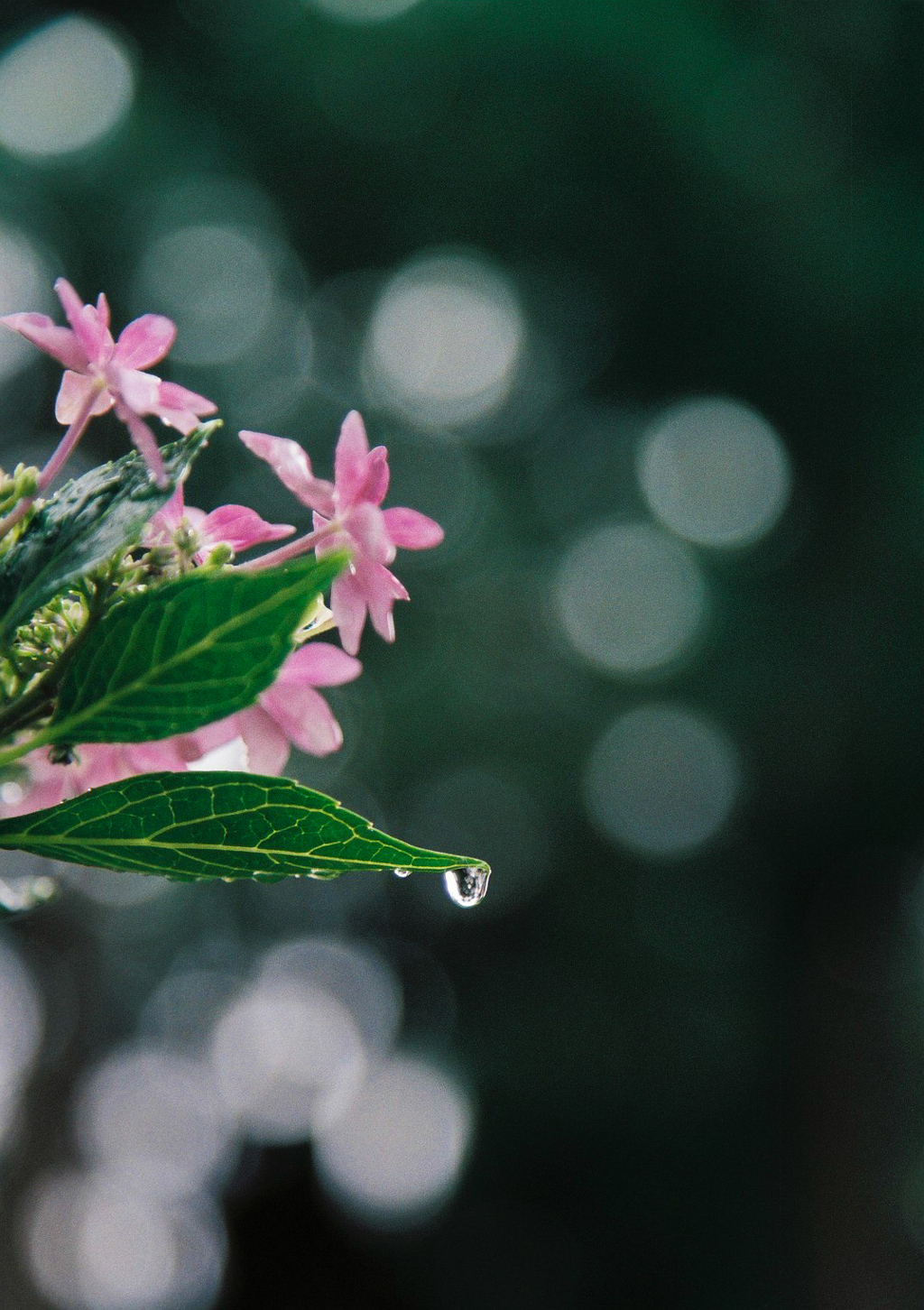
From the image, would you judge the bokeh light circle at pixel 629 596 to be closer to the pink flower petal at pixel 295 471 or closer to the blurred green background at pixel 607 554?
the blurred green background at pixel 607 554

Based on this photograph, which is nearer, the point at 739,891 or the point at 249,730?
the point at 249,730

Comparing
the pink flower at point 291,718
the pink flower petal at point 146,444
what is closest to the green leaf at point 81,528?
the pink flower petal at point 146,444

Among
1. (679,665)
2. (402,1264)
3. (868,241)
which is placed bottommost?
(402,1264)

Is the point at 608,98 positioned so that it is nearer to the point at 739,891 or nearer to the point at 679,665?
the point at 679,665

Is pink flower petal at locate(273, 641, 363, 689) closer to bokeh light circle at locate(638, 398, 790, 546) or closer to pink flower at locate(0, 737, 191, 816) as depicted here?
pink flower at locate(0, 737, 191, 816)

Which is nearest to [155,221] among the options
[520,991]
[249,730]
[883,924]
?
[520,991]

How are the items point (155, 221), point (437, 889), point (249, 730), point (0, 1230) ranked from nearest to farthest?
point (249, 730)
point (0, 1230)
point (155, 221)
point (437, 889)

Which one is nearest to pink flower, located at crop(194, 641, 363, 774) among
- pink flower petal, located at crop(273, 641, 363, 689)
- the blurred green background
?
pink flower petal, located at crop(273, 641, 363, 689)
